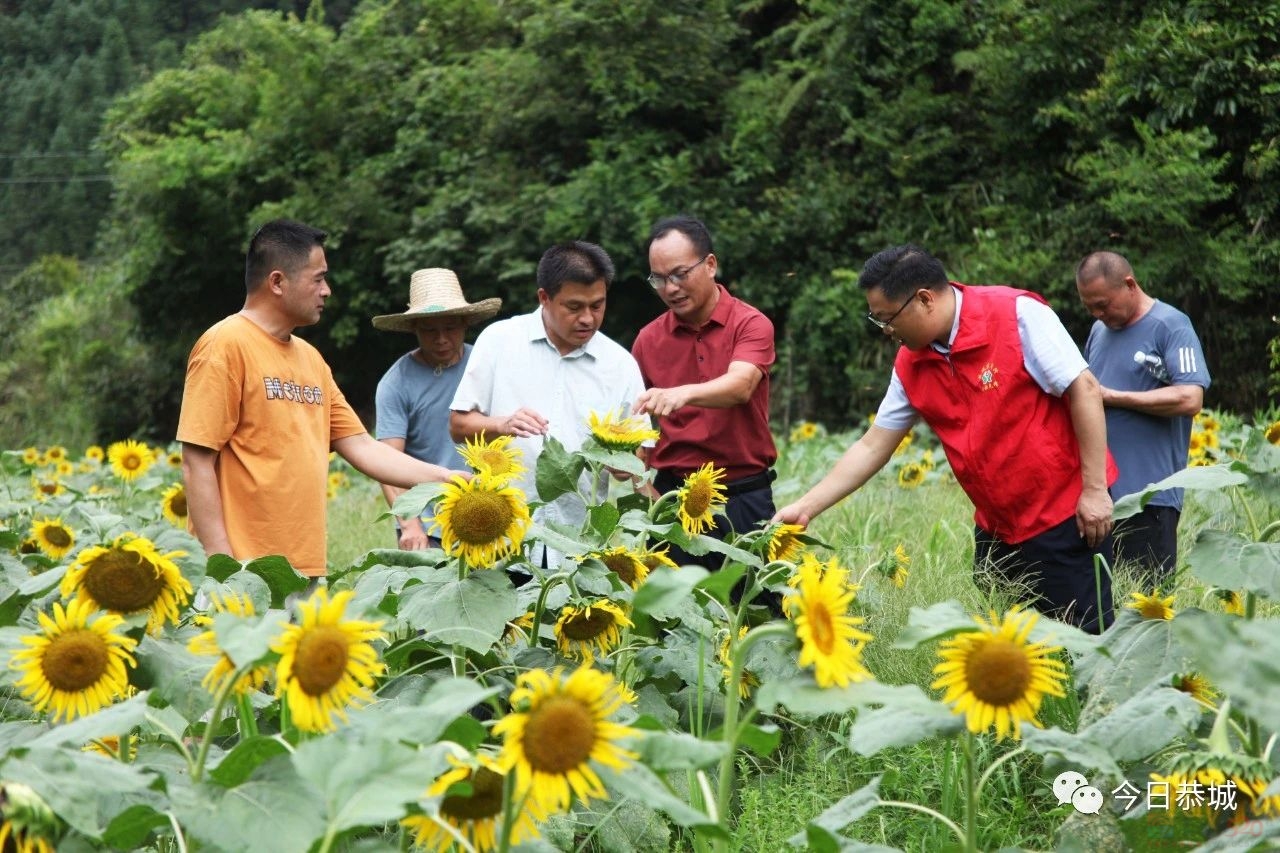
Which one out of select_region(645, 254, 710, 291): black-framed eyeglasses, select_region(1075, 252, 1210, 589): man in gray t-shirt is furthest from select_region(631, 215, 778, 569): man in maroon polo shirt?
select_region(1075, 252, 1210, 589): man in gray t-shirt

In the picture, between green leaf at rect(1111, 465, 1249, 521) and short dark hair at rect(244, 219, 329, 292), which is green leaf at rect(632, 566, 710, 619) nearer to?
green leaf at rect(1111, 465, 1249, 521)

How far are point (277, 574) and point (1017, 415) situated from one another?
2269 millimetres

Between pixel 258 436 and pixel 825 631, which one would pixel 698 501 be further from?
pixel 825 631

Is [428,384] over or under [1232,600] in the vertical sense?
under

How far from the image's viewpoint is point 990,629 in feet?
6.34

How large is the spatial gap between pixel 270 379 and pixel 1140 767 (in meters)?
2.86

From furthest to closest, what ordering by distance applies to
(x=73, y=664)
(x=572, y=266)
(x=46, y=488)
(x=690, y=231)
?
(x=46, y=488)
(x=690, y=231)
(x=572, y=266)
(x=73, y=664)

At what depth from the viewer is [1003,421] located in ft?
13.9

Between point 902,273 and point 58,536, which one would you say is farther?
point 58,536

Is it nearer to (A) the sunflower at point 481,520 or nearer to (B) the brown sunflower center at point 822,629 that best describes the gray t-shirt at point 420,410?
(A) the sunflower at point 481,520

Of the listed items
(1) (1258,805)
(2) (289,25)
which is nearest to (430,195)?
(2) (289,25)

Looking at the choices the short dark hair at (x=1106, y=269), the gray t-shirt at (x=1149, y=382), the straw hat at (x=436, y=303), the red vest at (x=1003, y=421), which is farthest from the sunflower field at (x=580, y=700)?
the short dark hair at (x=1106, y=269)

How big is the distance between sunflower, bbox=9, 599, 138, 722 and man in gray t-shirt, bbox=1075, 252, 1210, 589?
3752mm

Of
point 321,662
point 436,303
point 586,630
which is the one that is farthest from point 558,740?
point 436,303
